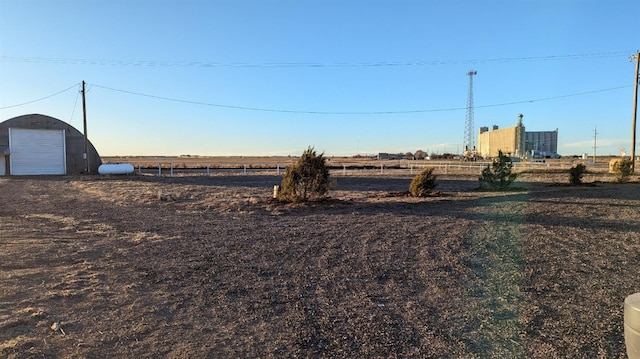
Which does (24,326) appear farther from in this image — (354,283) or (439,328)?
(439,328)

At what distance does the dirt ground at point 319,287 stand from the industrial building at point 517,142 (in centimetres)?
7228

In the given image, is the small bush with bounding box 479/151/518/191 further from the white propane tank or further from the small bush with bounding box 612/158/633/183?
the white propane tank

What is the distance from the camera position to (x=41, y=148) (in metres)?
41.9

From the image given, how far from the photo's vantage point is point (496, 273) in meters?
6.38

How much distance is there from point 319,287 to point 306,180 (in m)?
9.93

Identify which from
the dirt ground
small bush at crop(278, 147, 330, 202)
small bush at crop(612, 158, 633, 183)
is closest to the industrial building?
small bush at crop(612, 158, 633, 183)

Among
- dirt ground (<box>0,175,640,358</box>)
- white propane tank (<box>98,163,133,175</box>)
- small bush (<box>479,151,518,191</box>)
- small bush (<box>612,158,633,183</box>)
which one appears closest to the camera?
dirt ground (<box>0,175,640,358</box>)

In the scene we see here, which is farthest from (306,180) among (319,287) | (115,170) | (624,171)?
(115,170)

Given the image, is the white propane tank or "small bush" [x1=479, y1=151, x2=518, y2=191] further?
the white propane tank

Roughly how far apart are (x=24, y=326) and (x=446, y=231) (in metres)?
8.05

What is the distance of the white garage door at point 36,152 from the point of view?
40.6m

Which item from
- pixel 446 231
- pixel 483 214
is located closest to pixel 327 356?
pixel 446 231

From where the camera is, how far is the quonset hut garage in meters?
40.3

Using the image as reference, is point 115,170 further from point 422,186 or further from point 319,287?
point 319,287
